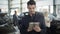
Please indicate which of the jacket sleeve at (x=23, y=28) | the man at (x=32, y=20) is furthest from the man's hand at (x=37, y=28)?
the jacket sleeve at (x=23, y=28)

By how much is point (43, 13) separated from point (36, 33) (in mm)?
268

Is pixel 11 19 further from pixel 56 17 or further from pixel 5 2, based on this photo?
pixel 56 17

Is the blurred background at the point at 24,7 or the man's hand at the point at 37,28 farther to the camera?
the blurred background at the point at 24,7

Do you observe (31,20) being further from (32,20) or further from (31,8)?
(31,8)

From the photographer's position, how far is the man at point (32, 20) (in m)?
1.51

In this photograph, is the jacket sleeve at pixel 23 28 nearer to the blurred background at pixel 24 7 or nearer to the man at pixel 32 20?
the man at pixel 32 20

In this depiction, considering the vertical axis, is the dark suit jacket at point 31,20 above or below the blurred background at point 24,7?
below

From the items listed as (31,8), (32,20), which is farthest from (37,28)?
(31,8)

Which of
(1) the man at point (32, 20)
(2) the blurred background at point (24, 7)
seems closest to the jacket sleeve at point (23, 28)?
(1) the man at point (32, 20)

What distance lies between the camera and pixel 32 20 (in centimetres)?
155

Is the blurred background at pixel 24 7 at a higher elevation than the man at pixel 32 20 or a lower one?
higher

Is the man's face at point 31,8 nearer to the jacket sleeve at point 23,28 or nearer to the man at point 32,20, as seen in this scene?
the man at point 32,20

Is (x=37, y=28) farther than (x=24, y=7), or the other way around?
(x=24, y=7)

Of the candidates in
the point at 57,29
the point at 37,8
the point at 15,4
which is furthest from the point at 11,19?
the point at 57,29
